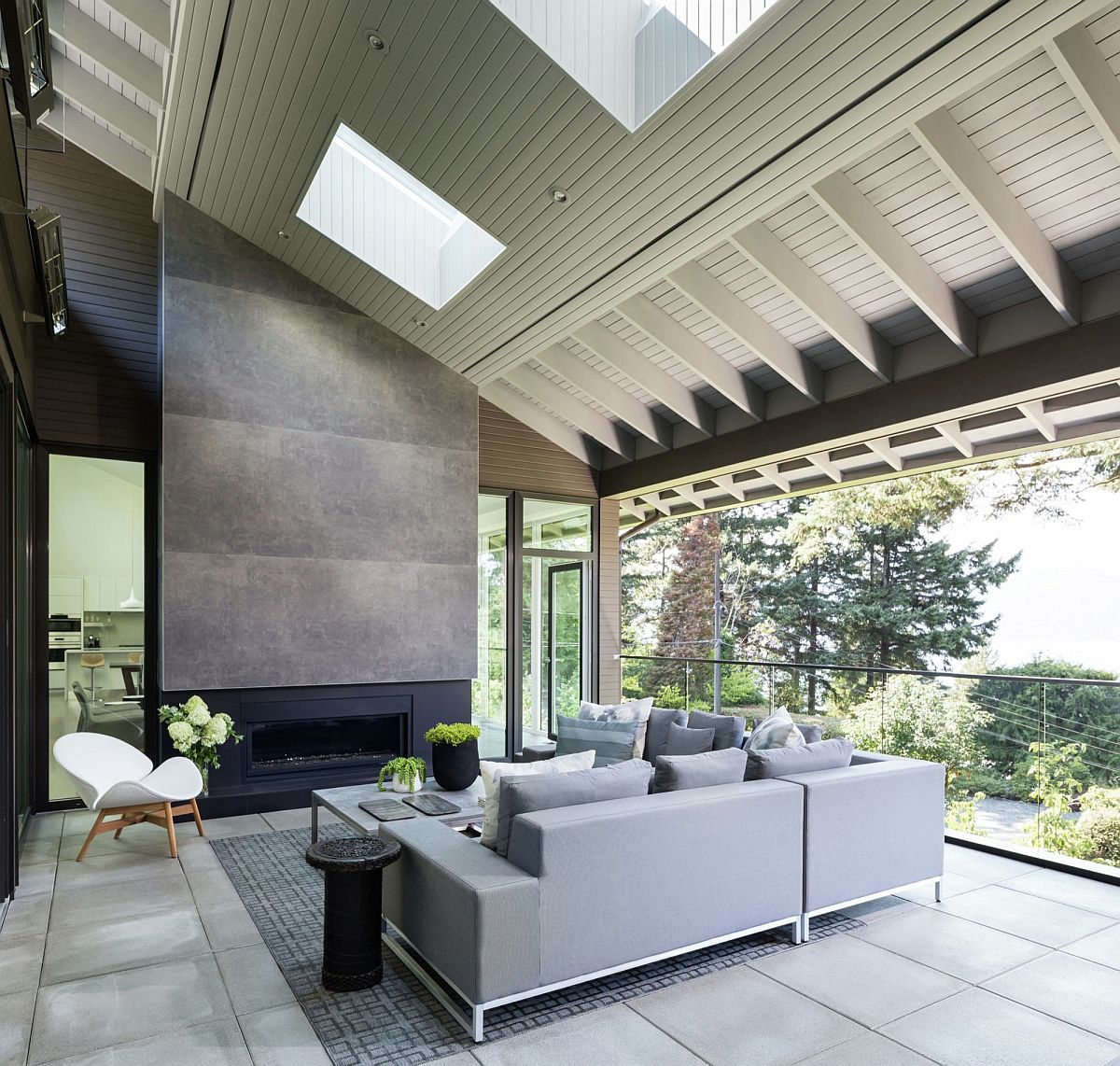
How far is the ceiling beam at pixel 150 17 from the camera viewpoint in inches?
169

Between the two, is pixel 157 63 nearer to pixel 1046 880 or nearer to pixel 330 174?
pixel 330 174

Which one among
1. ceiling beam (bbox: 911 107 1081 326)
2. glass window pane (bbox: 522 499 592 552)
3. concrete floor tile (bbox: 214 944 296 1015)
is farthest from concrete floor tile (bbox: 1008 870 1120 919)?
glass window pane (bbox: 522 499 592 552)

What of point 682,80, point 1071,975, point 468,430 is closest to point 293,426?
point 468,430

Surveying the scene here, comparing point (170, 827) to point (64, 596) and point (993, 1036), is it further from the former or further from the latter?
point (993, 1036)

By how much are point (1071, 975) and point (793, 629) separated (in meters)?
13.4

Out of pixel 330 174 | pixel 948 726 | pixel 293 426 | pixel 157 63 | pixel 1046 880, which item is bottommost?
pixel 1046 880

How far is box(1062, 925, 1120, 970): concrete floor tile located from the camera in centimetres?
336

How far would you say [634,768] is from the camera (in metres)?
3.31

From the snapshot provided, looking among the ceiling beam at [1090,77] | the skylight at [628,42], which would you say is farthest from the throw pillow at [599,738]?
the ceiling beam at [1090,77]

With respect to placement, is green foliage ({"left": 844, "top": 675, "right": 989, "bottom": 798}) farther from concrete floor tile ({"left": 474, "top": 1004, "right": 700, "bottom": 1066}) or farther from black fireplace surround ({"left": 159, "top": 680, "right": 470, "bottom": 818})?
concrete floor tile ({"left": 474, "top": 1004, "right": 700, "bottom": 1066})

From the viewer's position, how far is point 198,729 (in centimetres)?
530

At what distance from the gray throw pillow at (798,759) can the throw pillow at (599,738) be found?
1.43 meters

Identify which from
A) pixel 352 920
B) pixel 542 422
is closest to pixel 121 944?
pixel 352 920

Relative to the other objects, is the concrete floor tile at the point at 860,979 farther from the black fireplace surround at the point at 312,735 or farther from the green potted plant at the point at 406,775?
the black fireplace surround at the point at 312,735
